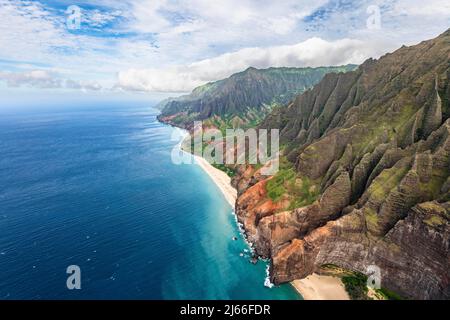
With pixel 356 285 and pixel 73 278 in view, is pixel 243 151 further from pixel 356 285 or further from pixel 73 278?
pixel 73 278

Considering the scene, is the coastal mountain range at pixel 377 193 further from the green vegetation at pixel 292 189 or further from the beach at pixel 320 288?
the beach at pixel 320 288

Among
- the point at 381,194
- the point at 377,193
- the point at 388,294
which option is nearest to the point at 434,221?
the point at 381,194

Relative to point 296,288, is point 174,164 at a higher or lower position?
higher

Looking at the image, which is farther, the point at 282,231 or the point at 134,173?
the point at 134,173

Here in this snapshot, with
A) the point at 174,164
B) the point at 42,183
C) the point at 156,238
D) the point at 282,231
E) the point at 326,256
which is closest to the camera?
the point at 326,256

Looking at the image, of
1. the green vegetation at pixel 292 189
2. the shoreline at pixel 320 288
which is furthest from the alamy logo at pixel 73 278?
the green vegetation at pixel 292 189

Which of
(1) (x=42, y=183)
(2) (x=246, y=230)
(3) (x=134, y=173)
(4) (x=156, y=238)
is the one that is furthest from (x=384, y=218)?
(1) (x=42, y=183)
